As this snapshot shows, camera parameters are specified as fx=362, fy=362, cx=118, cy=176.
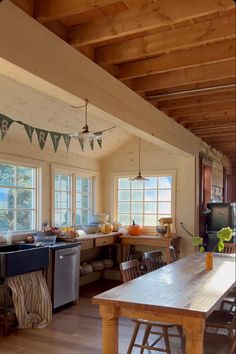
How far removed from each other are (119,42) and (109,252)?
4.25 m

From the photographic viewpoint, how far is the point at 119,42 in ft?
10.2

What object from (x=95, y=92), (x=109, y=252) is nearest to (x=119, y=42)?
(x=95, y=92)

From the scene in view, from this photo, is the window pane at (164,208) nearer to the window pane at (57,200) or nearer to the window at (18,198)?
the window pane at (57,200)

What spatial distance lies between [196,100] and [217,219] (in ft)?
9.13

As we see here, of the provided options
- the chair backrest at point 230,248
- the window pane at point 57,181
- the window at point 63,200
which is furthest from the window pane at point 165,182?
the window pane at point 57,181

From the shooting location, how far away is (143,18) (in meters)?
2.53

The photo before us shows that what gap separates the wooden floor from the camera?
339 cm

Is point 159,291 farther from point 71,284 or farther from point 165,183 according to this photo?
point 165,183

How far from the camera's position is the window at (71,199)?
5629mm

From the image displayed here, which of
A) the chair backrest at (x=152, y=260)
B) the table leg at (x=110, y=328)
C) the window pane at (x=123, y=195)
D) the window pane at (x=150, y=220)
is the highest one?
the window pane at (x=123, y=195)

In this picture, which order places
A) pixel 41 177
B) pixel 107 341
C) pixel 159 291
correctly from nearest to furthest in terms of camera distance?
pixel 107 341 < pixel 159 291 < pixel 41 177

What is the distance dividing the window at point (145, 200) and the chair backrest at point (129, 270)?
2931 millimetres

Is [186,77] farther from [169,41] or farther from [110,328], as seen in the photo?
[110,328]

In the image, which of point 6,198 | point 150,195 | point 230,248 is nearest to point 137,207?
point 150,195
